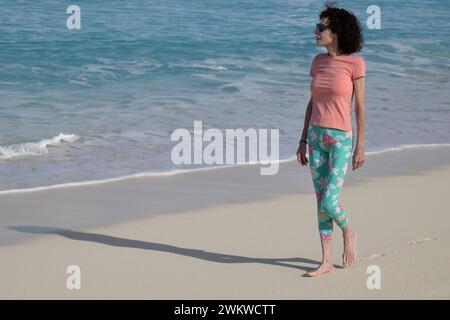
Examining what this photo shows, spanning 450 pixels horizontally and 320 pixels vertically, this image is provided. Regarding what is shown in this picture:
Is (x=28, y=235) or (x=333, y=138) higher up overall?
(x=333, y=138)

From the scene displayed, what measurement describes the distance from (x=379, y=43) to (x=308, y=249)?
16.0 meters

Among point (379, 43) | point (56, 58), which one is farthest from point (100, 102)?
point (379, 43)

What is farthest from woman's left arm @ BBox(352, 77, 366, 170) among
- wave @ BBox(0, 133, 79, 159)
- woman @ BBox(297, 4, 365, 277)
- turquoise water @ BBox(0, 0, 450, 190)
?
wave @ BBox(0, 133, 79, 159)

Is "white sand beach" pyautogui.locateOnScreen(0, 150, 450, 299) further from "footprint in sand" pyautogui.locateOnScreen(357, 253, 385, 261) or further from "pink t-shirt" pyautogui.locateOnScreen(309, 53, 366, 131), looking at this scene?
"pink t-shirt" pyautogui.locateOnScreen(309, 53, 366, 131)

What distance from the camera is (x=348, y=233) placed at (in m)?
5.77

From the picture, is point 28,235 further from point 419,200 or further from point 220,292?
point 419,200

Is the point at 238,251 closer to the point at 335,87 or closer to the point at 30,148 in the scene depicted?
the point at 335,87

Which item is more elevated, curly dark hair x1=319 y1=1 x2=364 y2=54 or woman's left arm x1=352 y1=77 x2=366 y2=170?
curly dark hair x1=319 y1=1 x2=364 y2=54

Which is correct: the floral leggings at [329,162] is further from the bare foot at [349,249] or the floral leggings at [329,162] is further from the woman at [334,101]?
the bare foot at [349,249]

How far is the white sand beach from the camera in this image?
5402 mm

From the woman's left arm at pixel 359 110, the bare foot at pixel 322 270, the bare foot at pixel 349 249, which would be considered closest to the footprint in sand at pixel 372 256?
the bare foot at pixel 349 249

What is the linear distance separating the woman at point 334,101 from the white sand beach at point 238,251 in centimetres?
41

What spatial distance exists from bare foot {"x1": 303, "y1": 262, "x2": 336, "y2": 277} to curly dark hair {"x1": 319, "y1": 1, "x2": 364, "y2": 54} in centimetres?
125

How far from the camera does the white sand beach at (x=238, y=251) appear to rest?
213 inches
